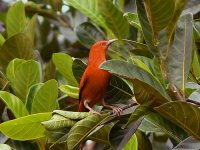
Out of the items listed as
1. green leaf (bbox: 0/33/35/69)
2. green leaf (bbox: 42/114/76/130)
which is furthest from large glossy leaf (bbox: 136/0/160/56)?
green leaf (bbox: 0/33/35/69)

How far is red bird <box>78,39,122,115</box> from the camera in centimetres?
166

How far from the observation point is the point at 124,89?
1.67 metres

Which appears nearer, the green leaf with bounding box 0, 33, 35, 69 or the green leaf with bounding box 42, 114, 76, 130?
the green leaf with bounding box 42, 114, 76, 130

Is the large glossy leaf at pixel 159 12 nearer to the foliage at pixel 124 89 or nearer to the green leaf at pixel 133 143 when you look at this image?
the foliage at pixel 124 89

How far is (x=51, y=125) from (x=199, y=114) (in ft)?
1.40

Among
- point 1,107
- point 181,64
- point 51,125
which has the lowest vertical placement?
point 1,107

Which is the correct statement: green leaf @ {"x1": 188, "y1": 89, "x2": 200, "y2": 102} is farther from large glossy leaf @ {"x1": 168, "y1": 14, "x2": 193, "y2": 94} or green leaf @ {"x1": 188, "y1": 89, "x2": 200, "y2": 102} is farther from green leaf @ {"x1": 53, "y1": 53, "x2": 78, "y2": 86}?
green leaf @ {"x1": 53, "y1": 53, "x2": 78, "y2": 86}

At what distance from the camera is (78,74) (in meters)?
1.78

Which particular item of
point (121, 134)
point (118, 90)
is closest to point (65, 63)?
point (118, 90)

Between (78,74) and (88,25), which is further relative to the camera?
(88,25)


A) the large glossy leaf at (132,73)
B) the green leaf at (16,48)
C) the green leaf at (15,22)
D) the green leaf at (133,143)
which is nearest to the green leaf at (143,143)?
the green leaf at (133,143)

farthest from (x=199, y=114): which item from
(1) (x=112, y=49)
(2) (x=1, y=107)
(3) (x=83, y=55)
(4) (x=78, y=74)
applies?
(3) (x=83, y=55)

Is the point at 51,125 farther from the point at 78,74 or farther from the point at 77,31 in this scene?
the point at 77,31

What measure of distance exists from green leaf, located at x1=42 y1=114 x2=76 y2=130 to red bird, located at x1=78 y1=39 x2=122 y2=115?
28 centimetres
